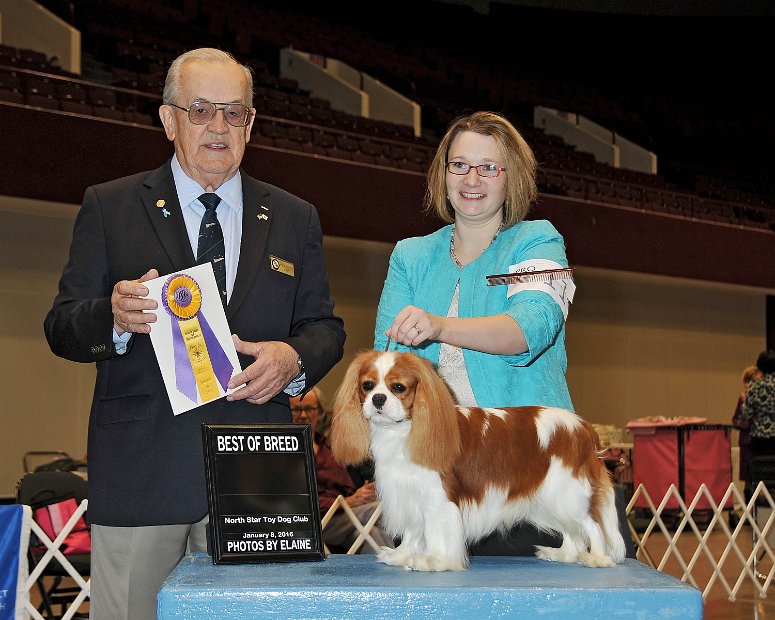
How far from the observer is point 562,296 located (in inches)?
80.4

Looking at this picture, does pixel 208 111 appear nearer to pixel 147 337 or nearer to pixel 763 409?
pixel 147 337

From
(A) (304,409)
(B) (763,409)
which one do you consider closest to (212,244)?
(A) (304,409)

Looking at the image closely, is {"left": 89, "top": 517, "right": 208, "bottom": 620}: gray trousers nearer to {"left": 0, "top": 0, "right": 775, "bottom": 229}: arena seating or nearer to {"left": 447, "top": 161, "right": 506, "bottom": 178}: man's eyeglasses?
{"left": 447, "top": 161, "right": 506, "bottom": 178}: man's eyeglasses

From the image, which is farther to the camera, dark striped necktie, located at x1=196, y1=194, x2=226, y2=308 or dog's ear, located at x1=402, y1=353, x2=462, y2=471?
dark striped necktie, located at x1=196, y1=194, x2=226, y2=308

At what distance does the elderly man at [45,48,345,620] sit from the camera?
79.2 inches

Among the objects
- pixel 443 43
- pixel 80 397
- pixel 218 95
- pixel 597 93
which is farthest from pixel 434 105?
pixel 218 95

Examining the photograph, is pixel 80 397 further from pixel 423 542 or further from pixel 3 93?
pixel 423 542

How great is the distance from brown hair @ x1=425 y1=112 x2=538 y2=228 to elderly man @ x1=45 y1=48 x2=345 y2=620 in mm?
372

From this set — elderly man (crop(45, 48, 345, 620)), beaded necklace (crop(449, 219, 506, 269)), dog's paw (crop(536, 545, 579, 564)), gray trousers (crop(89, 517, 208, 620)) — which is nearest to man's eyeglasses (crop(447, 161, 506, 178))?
beaded necklace (crop(449, 219, 506, 269))

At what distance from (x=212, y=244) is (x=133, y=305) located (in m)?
0.30

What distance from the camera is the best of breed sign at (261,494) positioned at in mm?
1729

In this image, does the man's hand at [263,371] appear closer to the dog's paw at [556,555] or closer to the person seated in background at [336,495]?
the dog's paw at [556,555]

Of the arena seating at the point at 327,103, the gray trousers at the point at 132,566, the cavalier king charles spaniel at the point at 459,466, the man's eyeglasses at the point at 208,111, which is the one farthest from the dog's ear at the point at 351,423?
the arena seating at the point at 327,103

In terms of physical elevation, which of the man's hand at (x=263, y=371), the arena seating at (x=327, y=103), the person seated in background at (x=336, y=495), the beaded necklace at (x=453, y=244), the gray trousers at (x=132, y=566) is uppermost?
the arena seating at (x=327, y=103)
